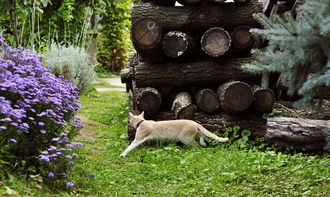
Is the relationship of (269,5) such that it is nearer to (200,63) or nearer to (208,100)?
(200,63)

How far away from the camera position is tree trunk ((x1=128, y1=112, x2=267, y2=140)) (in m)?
5.96

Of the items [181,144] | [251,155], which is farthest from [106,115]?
[251,155]

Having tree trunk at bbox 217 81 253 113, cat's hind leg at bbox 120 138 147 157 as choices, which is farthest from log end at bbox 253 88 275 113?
cat's hind leg at bbox 120 138 147 157

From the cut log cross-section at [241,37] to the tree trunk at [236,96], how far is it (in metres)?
0.59

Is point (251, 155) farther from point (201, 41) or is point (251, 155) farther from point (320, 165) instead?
point (201, 41)

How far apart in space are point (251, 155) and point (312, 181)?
1010 mm

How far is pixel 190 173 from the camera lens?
4.36m

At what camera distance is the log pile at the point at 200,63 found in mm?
5922

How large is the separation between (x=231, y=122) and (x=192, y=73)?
92 centimetres

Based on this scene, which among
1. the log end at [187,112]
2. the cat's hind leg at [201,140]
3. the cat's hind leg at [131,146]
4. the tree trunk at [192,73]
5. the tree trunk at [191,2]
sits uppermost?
the tree trunk at [191,2]

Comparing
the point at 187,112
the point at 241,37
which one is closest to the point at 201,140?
the point at 187,112

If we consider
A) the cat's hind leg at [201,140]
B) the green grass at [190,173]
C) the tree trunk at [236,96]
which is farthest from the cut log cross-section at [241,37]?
the green grass at [190,173]

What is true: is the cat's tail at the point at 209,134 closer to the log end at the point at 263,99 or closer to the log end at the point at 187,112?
the log end at the point at 187,112

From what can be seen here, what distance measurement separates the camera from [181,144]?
588cm
